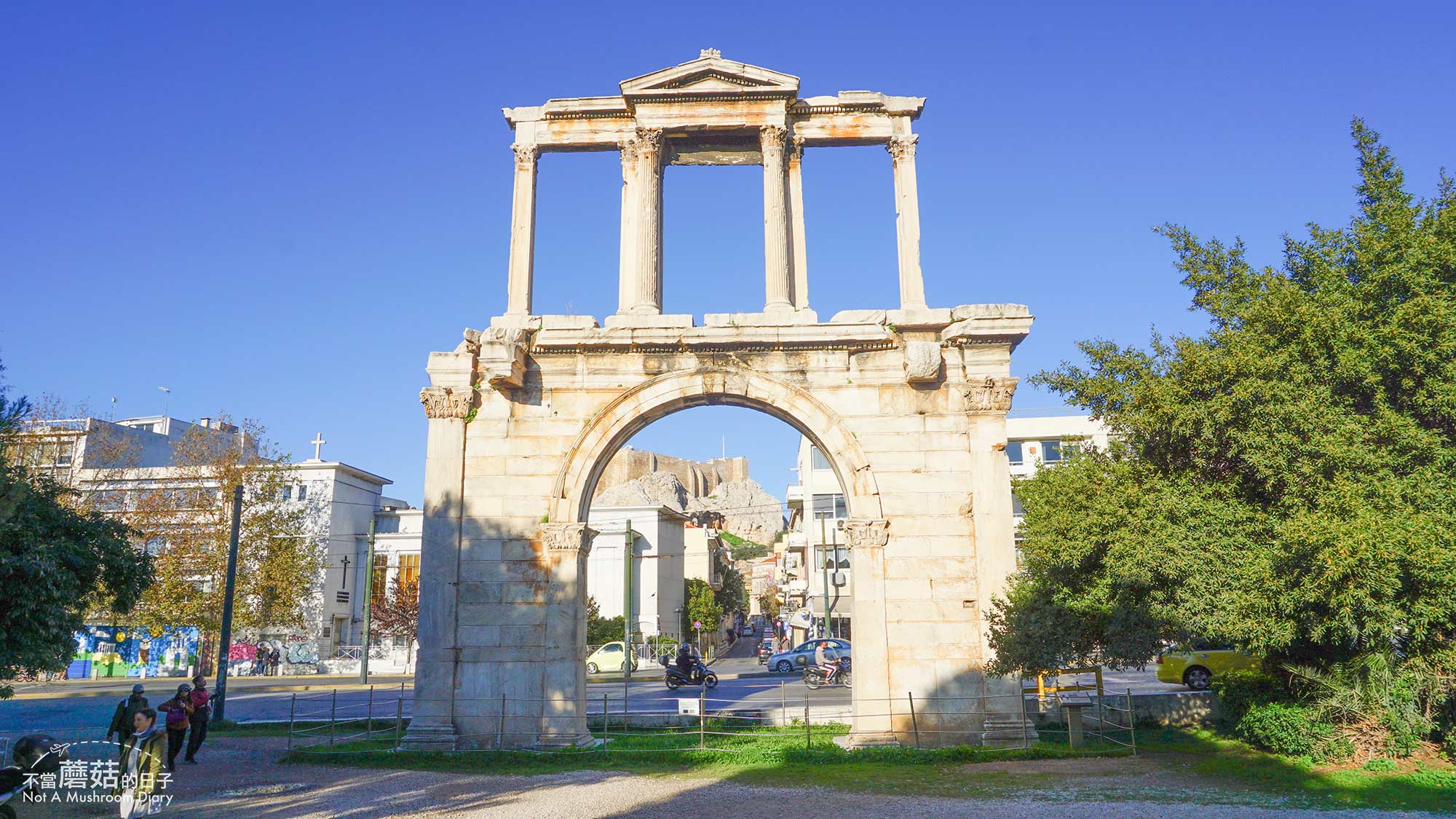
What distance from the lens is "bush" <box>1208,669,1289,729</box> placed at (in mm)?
13766

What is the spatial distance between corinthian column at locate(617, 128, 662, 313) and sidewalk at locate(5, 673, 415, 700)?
2038cm

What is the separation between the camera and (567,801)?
1123 centimetres

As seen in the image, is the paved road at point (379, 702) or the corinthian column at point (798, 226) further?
the paved road at point (379, 702)

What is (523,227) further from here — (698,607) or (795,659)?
(698,607)

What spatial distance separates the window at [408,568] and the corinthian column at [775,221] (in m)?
35.1

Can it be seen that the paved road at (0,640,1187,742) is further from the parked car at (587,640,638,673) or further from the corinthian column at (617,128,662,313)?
the corinthian column at (617,128,662,313)

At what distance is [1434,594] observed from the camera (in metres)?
11.0

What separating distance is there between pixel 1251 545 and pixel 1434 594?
78.2 inches

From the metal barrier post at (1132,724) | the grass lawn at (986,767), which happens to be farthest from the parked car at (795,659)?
the grass lawn at (986,767)

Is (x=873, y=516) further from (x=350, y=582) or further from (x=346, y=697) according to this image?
(x=350, y=582)

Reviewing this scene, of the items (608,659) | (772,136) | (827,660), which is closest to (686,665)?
(827,660)

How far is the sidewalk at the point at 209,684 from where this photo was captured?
31625mm

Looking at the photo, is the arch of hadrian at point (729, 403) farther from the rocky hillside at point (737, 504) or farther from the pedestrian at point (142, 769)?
the rocky hillside at point (737, 504)

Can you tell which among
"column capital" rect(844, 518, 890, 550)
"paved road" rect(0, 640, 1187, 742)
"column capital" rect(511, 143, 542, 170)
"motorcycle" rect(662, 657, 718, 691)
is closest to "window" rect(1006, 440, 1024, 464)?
"paved road" rect(0, 640, 1187, 742)
